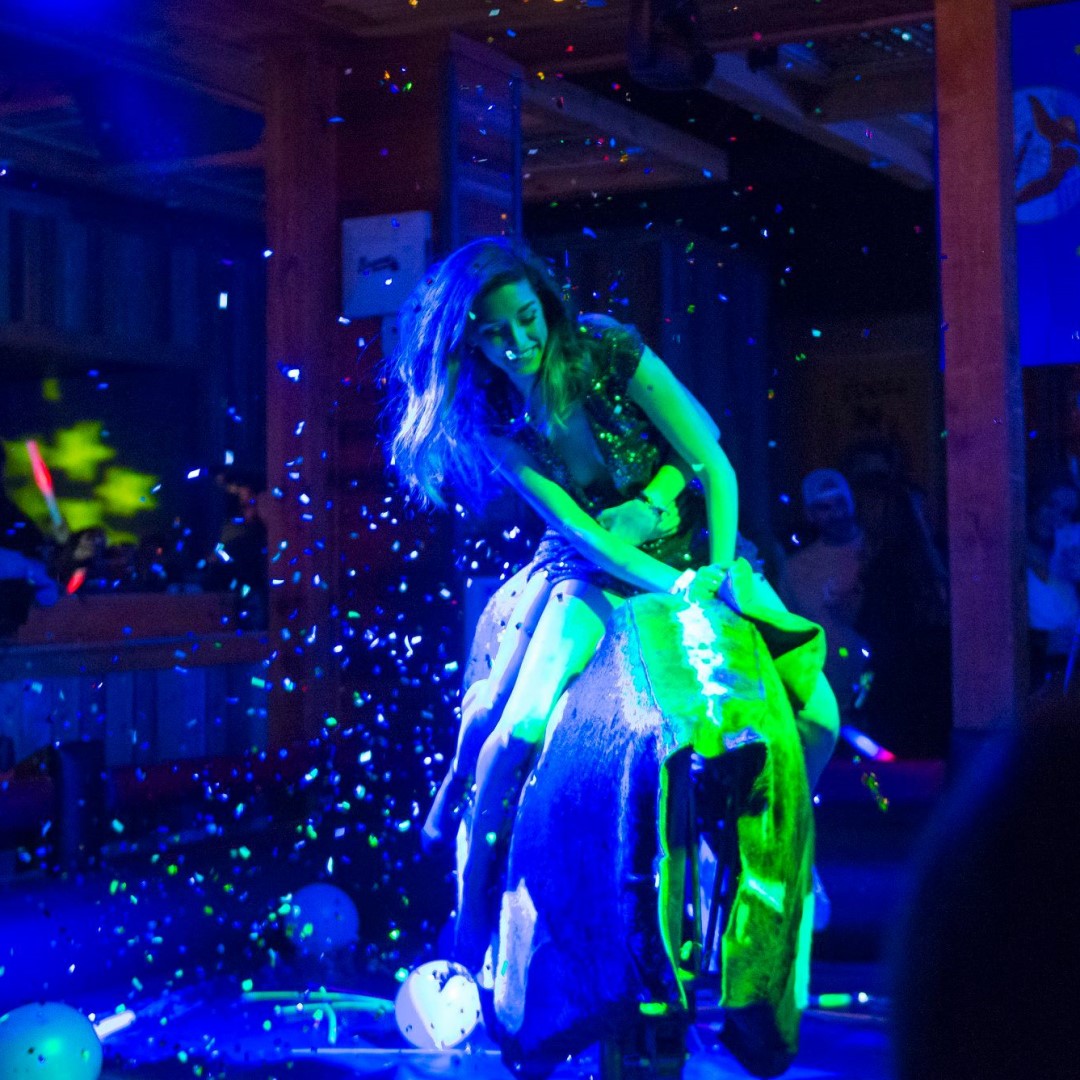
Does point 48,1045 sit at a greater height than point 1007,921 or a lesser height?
lesser

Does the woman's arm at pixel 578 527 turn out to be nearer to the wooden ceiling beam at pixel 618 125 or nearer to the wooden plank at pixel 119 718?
the wooden ceiling beam at pixel 618 125

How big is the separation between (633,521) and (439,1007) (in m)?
1.22

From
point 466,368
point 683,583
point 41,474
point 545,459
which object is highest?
point 41,474

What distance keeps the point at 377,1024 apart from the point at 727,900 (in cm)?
134

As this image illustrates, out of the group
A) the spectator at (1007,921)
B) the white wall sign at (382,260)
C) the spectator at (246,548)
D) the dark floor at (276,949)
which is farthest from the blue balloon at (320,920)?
the spectator at (1007,921)

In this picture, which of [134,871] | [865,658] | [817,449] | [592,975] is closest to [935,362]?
[817,449]

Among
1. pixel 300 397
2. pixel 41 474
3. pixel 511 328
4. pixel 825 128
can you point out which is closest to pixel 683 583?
pixel 511 328

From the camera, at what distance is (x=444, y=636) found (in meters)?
4.94

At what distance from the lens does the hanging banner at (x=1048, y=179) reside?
421cm

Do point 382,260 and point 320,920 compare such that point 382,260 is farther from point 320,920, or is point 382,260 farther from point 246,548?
point 246,548

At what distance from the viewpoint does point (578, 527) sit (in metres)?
2.94

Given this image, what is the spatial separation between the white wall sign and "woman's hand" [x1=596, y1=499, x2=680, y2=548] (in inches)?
81.7

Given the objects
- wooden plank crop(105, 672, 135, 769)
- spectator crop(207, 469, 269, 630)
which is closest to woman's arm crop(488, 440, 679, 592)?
spectator crop(207, 469, 269, 630)

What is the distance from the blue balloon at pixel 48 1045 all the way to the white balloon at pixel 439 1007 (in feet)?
2.23
